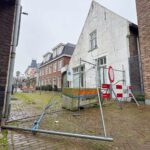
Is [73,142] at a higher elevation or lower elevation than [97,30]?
lower

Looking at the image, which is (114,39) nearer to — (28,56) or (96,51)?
(96,51)

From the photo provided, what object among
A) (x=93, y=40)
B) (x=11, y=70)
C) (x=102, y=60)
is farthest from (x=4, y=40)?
(x=93, y=40)

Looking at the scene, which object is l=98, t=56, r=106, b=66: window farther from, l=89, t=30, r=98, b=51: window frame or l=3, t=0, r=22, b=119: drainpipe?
l=3, t=0, r=22, b=119: drainpipe

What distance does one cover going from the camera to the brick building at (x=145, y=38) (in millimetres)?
6699

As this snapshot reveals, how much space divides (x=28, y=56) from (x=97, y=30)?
194 feet

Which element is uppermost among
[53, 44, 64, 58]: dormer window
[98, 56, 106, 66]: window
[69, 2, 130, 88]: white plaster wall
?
[53, 44, 64, 58]: dormer window

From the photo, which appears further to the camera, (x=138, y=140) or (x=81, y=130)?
(x=81, y=130)

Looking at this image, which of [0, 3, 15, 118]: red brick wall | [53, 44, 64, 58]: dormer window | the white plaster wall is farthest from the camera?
[53, 44, 64, 58]: dormer window

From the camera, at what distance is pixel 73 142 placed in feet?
8.38

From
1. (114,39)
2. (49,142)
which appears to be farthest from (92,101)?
(114,39)

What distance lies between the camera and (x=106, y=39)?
1025cm

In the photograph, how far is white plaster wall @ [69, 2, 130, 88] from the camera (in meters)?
8.66

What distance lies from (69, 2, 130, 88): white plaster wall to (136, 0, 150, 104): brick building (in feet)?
4.30

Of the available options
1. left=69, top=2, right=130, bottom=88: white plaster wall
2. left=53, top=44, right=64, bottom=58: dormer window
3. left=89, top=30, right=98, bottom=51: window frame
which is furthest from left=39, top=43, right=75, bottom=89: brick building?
left=89, top=30, right=98, bottom=51: window frame
